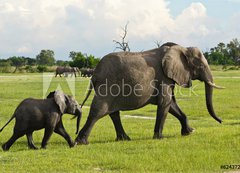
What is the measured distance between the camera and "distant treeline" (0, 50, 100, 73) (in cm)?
8681

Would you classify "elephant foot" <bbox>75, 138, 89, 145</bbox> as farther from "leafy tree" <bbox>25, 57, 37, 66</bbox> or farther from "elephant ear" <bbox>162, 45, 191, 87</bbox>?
"leafy tree" <bbox>25, 57, 37, 66</bbox>

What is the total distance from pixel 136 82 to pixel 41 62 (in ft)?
459

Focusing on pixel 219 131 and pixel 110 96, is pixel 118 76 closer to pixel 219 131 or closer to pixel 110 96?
pixel 110 96

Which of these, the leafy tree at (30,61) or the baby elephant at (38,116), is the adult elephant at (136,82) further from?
the leafy tree at (30,61)

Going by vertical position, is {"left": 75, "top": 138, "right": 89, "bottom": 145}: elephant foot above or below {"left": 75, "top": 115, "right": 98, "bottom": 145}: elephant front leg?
below

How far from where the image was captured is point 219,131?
1266 cm

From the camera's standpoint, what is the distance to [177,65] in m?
12.5

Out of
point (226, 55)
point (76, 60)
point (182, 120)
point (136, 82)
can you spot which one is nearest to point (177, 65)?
point (136, 82)

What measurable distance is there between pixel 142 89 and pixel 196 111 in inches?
389

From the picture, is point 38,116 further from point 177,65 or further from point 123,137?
point 177,65

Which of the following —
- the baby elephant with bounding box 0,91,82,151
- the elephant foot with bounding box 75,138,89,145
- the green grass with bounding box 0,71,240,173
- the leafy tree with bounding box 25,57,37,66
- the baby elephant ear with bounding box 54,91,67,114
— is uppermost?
the baby elephant ear with bounding box 54,91,67,114

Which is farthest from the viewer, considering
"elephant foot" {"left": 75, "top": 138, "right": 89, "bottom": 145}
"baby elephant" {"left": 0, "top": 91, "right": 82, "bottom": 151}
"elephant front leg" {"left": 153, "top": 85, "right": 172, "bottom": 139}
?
"elephant front leg" {"left": 153, "top": 85, "right": 172, "bottom": 139}

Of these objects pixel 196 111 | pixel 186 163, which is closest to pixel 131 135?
pixel 186 163

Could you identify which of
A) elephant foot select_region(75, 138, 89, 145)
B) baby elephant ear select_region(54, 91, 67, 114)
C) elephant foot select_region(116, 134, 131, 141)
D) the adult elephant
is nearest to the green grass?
elephant foot select_region(75, 138, 89, 145)
